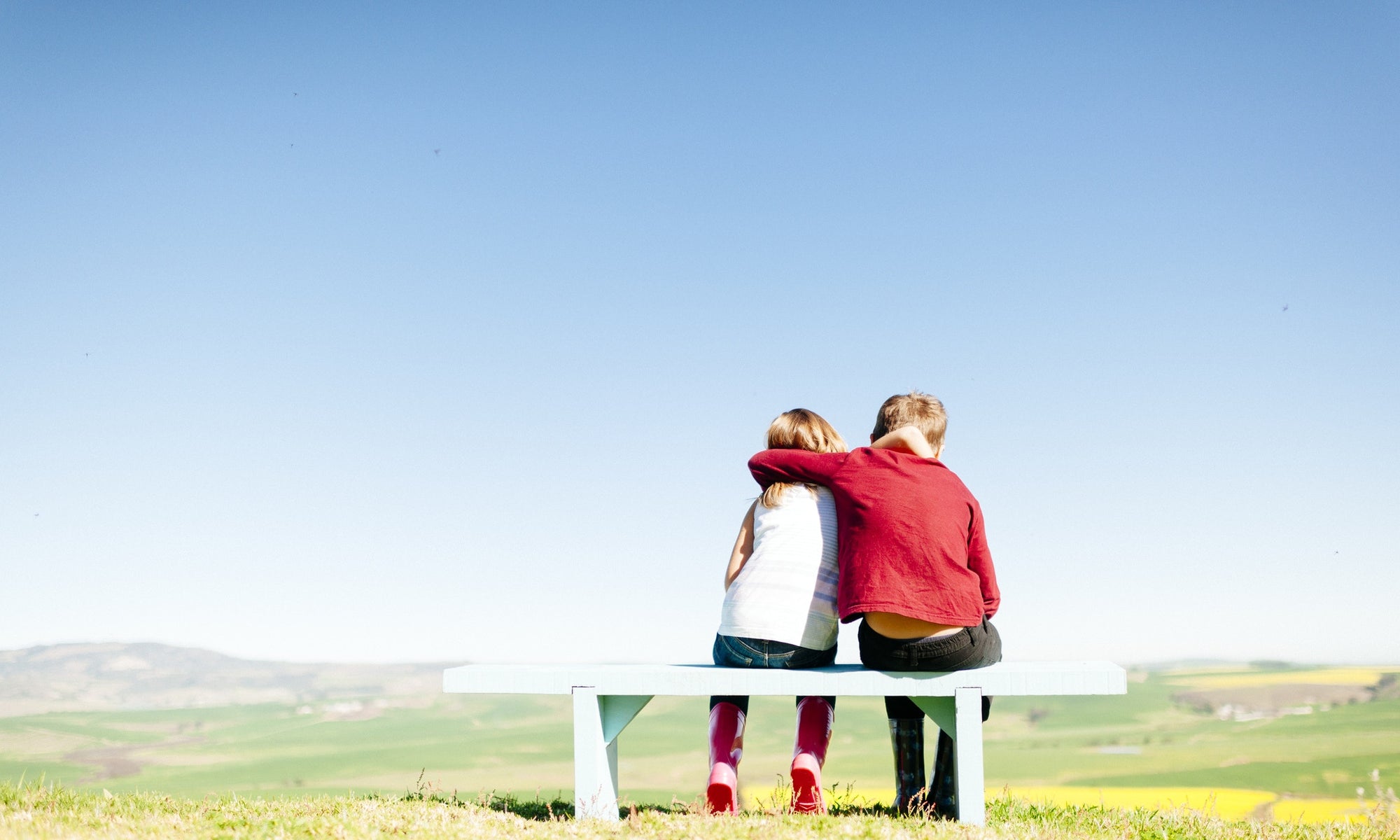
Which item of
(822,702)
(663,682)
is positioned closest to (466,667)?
(663,682)

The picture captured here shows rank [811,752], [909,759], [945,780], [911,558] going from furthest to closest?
1. [909,759]
2. [945,780]
3. [811,752]
4. [911,558]

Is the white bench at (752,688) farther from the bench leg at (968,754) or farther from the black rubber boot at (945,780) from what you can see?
the black rubber boot at (945,780)

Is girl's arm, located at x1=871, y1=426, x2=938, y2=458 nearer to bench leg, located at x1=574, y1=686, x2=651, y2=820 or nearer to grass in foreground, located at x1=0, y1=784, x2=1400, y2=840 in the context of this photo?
grass in foreground, located at x1=0, y1=784, x2=1400, y2=840

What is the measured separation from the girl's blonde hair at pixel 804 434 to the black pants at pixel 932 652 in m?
0.85

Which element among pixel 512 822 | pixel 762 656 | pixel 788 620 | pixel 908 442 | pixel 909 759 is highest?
pixel 908 442

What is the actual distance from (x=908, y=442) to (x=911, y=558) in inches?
22.5

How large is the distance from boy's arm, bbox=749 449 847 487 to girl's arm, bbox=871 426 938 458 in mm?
205

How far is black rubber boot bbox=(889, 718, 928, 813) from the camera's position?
490cm

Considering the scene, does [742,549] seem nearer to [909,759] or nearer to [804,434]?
[804,434]

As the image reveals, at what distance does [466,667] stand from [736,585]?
52.0 inches

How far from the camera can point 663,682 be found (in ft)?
15.0

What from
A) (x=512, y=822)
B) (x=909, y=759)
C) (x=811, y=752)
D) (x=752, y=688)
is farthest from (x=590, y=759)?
(x=909, y=759)

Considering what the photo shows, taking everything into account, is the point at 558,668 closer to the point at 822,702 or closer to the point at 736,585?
the point at 736,585

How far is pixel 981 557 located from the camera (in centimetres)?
467
